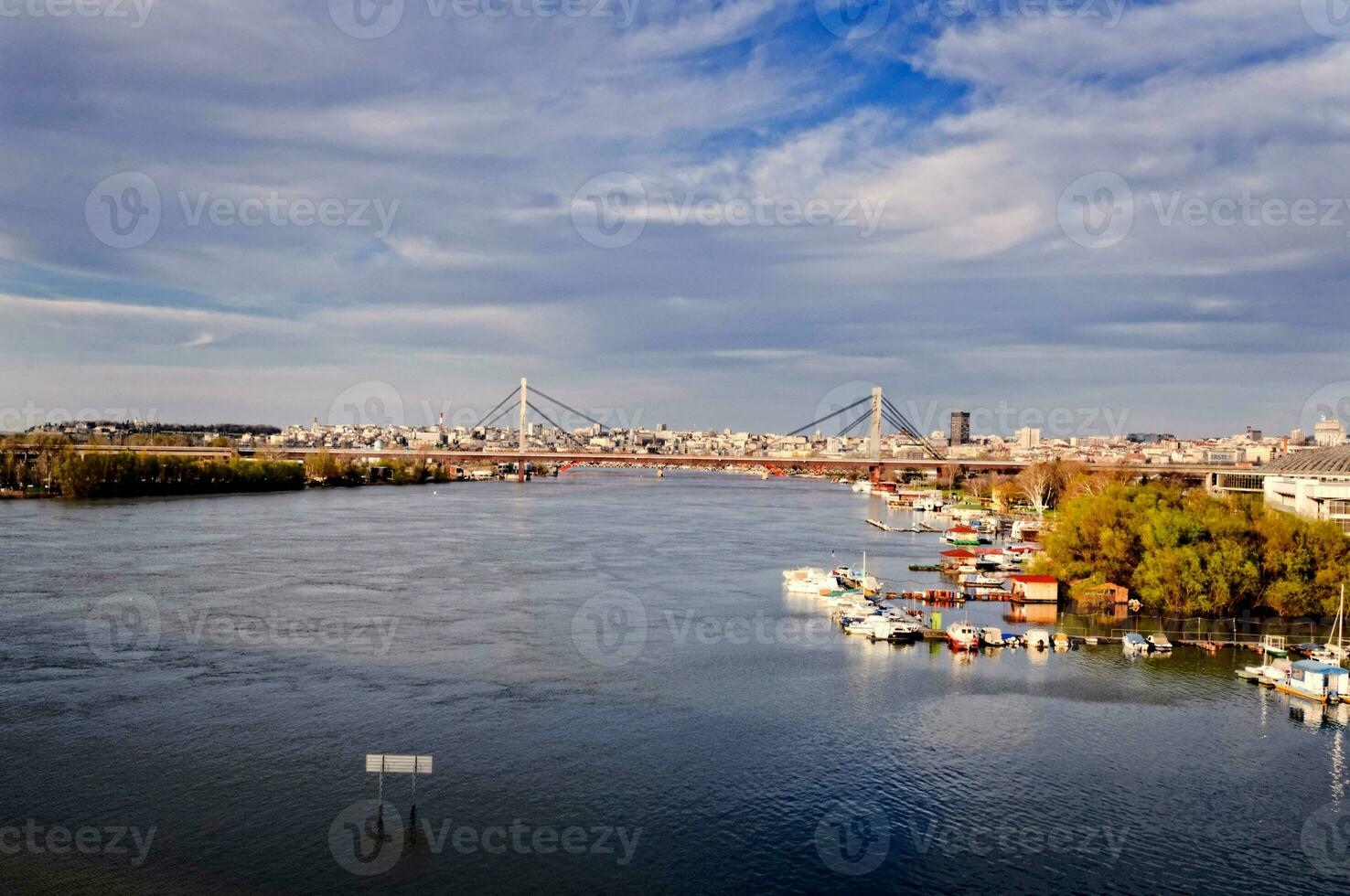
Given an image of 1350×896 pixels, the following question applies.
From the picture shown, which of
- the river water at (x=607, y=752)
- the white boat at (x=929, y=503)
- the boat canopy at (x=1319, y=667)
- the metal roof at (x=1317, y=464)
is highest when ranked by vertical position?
the metal roof at (x=1317, y=464)

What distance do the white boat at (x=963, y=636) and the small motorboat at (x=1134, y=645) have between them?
146 centimetres

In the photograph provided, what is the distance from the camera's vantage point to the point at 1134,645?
34.0ft

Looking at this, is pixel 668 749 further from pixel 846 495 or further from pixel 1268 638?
pixel 846 495

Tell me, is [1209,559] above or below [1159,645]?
above

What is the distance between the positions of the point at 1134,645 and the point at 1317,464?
9388 mm

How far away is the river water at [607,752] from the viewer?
5320mm

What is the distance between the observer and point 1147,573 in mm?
12180

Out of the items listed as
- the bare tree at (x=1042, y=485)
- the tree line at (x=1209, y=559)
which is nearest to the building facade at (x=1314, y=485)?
Answer: the tree line at (x=1209, y=559)

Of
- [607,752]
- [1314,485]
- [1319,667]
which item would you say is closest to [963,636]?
[1319,667]

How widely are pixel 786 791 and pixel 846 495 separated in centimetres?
3741

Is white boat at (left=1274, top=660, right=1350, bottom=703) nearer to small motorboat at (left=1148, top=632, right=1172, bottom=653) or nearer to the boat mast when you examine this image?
the boat mast

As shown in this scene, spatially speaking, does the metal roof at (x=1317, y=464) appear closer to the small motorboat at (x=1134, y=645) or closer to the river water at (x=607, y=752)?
the small motorboat at (x=1134, y=645)

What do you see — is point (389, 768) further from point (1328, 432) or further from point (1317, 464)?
point (1328, 432)

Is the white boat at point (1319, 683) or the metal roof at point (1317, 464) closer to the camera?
the white boat at point (1319, 683)
